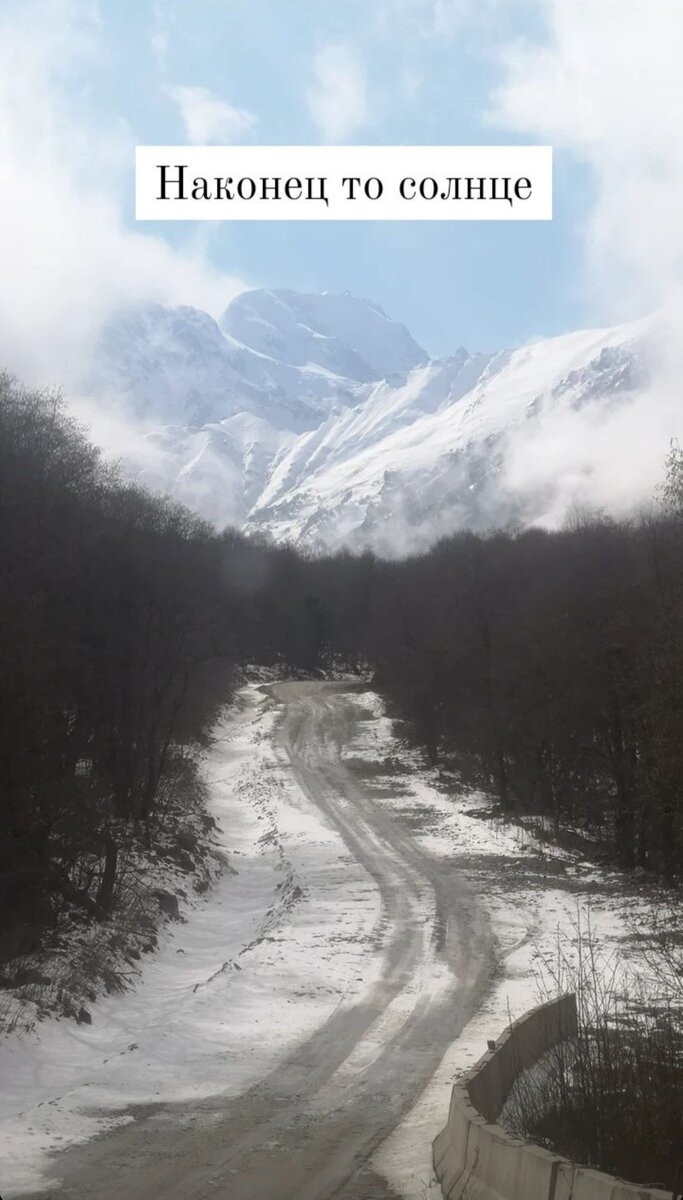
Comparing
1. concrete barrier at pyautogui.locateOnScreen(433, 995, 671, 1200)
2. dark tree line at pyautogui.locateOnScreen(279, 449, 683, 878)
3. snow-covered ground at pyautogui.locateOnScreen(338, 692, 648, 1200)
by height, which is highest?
dark tree line at pyautogui.locateOnScreen(279, 449, 683, 878)

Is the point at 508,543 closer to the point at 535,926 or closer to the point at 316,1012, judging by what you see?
the point at 535,926

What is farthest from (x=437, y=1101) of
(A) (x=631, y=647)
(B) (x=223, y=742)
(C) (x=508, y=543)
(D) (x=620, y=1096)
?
(C) (x=508, y=543)

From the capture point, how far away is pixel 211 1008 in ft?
46.9

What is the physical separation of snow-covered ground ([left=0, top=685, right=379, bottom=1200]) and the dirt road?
40 cm

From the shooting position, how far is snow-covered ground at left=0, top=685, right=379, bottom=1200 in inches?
390

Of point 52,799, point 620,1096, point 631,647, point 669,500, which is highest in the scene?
point 669,500

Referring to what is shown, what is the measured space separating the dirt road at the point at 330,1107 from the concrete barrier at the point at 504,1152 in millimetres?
707

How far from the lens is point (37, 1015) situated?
12.9 m

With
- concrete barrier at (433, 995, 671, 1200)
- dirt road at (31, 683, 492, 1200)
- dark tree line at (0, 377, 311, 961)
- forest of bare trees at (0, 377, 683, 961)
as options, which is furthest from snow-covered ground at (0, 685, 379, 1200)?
concrete barrier at (433, 995, 671, 1200)

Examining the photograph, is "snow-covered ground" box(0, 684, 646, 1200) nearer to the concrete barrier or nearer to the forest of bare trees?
the concrete barrier

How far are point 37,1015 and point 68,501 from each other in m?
16.1

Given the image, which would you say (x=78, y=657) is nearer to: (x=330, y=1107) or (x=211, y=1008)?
(x=211, y=1008)

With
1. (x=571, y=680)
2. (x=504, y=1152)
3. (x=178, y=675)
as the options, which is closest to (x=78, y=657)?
(x=178, y=675)

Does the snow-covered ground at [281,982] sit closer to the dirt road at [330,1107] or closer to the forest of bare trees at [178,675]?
the dirt road at [330,1107]
